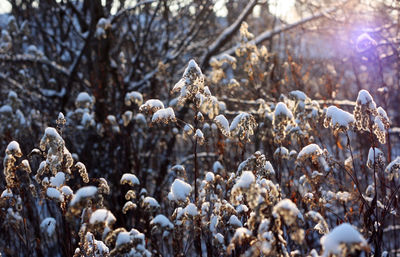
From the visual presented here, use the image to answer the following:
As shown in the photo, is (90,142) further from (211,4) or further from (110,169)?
(211,4)

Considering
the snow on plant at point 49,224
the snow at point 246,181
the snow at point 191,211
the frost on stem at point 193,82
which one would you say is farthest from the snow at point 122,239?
the snow on plant at point 49,224

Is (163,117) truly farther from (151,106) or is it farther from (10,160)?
(10,160)

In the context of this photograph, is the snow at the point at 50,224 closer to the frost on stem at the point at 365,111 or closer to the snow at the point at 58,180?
the snow at the point at 58,180

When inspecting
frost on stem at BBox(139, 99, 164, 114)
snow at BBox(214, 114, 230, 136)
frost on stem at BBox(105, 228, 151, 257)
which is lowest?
frost on stem at BBox(105, 228, 151, 257)

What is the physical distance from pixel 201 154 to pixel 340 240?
356 cm

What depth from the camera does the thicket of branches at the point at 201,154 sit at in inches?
71.7

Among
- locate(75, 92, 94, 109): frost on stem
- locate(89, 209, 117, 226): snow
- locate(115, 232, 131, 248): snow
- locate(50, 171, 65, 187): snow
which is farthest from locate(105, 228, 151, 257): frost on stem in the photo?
locate(75, 92, 94, 109): frost on stem

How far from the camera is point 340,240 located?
44.1 inches

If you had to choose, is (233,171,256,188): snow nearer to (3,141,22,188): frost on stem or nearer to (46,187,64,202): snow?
(46,187,64,202): snow

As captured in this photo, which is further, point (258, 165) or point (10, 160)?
point (258, 165)

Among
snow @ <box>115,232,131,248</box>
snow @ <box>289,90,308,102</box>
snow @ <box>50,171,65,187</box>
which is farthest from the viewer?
snow @ <box>289,90,308,102</box>

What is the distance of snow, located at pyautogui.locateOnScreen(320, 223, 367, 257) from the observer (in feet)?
3.64

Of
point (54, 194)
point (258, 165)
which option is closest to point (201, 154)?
point (258, 165)

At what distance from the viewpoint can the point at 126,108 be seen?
5125 millimetres
